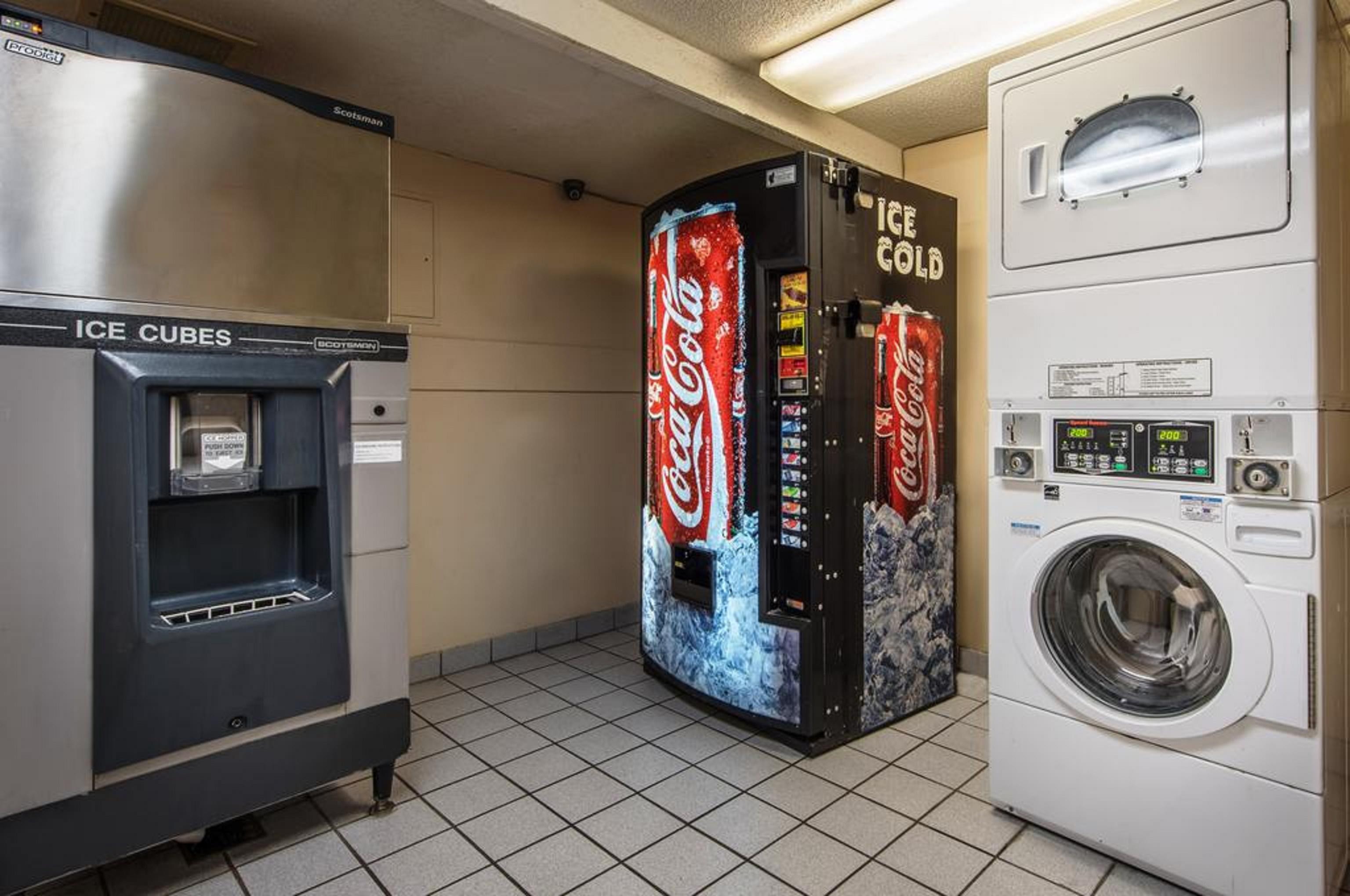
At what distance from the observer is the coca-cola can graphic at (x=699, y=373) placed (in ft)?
8.61

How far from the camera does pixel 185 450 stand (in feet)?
6.05

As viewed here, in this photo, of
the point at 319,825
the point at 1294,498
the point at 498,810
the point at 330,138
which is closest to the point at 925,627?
the point at 1294,498

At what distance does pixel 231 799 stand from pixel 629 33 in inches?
98.2

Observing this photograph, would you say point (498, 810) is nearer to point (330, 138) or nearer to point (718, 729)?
point (718, 729)

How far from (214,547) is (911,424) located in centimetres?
237

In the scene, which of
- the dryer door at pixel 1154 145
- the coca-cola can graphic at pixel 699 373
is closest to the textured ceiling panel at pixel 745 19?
the coca-cola can graphic at pixel 699 373

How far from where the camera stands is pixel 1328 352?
1.67 m

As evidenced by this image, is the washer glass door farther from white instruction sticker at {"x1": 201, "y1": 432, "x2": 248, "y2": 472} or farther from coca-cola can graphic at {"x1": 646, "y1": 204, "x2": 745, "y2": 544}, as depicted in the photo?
white instruction sticker at {"x1": 201, "y1": 432, "x2": 248, "y2": 472}

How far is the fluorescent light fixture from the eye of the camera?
7.16 feet

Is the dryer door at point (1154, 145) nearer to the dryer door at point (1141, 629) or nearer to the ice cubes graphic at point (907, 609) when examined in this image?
the dryer door at point (1141, 629)

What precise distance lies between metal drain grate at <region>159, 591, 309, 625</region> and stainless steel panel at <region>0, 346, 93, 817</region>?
7.2 inches

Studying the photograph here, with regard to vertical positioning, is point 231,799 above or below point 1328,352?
below

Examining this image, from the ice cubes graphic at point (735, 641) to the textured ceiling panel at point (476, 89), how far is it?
168 centimetres

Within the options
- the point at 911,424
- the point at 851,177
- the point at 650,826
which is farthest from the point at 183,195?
the point at 911,424
